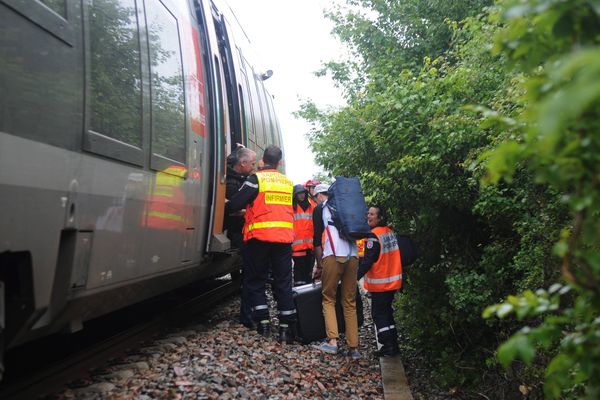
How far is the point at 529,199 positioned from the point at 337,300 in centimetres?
255

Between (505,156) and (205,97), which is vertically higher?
(205,97)

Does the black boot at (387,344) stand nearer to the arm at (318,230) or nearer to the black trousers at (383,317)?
the black trousers at (383,317)

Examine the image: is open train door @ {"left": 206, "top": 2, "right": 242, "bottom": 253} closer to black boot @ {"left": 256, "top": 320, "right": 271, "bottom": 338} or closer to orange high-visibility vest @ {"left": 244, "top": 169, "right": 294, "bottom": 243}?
orange high-visibility vest @ {"left": 244, "top": 169, "right": 294, "bottom": 243}

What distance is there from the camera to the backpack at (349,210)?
5.72 m

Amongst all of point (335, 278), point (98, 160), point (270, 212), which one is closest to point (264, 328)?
point (335, 278)

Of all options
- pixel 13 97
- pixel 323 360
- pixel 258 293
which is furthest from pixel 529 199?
pixel 13 97

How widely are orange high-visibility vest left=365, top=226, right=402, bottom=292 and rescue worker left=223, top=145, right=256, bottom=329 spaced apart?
55.0 inches

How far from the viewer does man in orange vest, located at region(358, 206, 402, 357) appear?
628 cm

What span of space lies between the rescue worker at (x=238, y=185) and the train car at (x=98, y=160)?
0.58m

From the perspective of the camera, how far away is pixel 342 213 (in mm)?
5730

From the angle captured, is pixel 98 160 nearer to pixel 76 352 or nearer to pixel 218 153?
pixel 76 352

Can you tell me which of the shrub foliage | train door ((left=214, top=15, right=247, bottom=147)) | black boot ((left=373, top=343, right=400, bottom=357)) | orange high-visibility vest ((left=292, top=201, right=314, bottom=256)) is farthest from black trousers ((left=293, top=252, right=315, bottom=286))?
black boot ((left=373, top=343, right=400, bottom=357))

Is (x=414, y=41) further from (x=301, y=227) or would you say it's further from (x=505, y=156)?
(x=505, y=156)

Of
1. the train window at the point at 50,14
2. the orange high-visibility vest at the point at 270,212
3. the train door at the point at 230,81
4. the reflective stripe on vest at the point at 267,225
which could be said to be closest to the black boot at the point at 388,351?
the orange high-visibility vest at the point at 270,212
